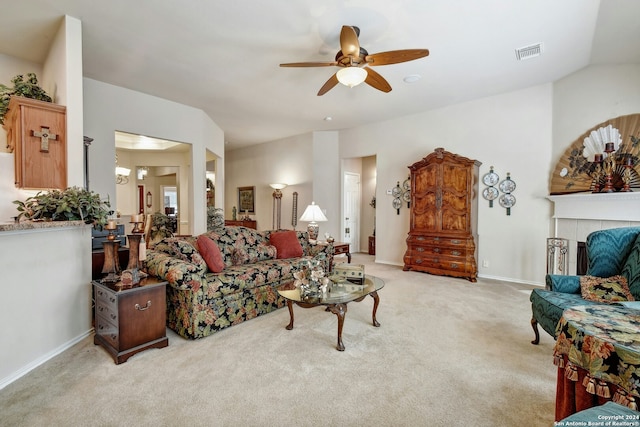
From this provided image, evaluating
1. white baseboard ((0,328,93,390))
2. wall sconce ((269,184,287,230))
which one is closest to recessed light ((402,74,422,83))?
wall sconce ((269,184,287,230))

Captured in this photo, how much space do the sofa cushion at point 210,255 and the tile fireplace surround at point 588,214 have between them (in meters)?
4.51

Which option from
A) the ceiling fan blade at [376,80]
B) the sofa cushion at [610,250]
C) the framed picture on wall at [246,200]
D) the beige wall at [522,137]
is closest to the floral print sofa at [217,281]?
the ceiling fan blade at [376,80]

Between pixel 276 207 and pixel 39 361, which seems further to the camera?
pixel 276 207

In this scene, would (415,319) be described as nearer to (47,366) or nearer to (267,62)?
(47,366)

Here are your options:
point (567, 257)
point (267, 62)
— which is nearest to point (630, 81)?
point (567, 257)

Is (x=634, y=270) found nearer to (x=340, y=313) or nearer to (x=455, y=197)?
(x=340, y=313)

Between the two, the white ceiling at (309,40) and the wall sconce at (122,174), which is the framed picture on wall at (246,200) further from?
the white ceiling at (309,40)

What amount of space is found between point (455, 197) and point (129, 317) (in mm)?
4424

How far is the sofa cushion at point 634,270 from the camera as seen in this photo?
1979mm

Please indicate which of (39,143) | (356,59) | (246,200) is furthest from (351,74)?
(246,200)

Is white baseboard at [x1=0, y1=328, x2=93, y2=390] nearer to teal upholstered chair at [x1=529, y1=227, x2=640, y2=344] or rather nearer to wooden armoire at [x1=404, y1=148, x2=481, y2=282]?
teal upholstered chair at [x1=529, y1=227, x2=640, y2=344]

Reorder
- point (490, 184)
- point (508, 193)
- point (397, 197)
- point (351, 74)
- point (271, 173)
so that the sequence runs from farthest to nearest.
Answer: point (271, 173)
point (397, 197)
point (490, 184)
point (508, 193)
point (351, 74)

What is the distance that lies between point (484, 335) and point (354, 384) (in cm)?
146

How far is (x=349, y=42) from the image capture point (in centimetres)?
242
